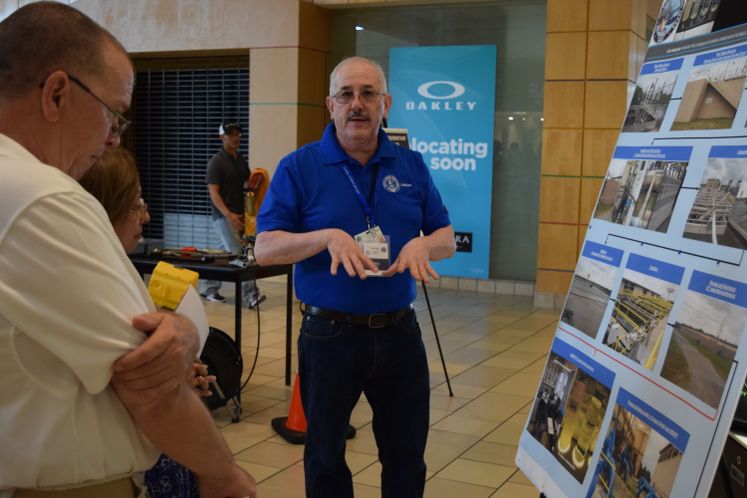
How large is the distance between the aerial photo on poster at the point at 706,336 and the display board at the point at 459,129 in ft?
24.2

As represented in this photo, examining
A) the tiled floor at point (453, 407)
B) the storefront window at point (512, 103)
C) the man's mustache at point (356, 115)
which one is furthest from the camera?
the storefront window at point (512, 103)

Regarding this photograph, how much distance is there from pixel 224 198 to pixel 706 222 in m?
6.74

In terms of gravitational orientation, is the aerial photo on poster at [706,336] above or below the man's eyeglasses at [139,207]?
below

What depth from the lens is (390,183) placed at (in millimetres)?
2721

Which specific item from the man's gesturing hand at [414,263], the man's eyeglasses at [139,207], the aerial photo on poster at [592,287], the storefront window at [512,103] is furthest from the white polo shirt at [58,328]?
the storefront window at [512,103]

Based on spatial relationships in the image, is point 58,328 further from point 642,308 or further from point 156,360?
point 642,308

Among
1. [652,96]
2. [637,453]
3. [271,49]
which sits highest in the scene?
[271,49]

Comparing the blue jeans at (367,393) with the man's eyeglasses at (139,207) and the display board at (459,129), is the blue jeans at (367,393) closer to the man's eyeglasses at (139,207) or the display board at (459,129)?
the man's eyeglasses at (139,207)

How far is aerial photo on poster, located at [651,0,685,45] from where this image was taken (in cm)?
247

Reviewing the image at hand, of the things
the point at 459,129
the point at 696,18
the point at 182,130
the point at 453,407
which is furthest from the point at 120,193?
the point at 182,130

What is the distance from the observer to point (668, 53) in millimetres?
2467

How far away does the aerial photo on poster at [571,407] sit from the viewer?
2447 millimetres

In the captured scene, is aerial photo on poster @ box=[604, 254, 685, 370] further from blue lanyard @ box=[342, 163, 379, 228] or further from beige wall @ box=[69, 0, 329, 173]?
beige wall @ box=[69, 0, 329, 173]

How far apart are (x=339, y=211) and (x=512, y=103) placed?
7155 mm
